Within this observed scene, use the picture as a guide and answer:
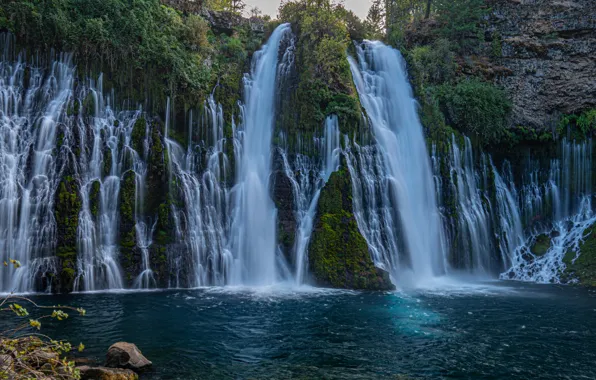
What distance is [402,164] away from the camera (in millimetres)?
20906

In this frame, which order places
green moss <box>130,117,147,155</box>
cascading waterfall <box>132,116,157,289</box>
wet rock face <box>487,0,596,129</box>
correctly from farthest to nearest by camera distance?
1. wet rock face <box>487,0,596,129</box>
2. green moss <box>130,117,147,155</box>
3. cascading waterfall <box>132,116,157,289</box>

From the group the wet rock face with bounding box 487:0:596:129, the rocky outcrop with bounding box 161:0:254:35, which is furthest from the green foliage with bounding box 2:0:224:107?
the wet rock face with bounding box 487:0:596:129

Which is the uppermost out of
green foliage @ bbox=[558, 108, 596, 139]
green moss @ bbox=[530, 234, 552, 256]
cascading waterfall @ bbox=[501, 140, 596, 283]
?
green foliage @ bbox=[558, 108, 596, 139]

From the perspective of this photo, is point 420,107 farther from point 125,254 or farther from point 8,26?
point 8,26

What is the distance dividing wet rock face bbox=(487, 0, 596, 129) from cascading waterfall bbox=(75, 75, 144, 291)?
68.4 feet

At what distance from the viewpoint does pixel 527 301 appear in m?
14.6

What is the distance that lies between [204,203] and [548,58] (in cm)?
2144

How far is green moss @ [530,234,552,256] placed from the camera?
21.7m

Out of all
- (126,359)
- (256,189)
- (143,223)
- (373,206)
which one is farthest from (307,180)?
(126,359)

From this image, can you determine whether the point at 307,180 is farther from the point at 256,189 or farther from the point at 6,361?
the point at 6,361

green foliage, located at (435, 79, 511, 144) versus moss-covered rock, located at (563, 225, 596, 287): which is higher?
green foliage, located at (435, 79, 511, 144)

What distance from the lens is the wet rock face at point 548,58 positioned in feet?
79.4

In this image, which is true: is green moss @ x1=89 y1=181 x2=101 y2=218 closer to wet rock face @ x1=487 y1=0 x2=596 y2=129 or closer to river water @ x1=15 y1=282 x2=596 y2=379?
river water @ x1=15 y1=282 x2=596 y2=379

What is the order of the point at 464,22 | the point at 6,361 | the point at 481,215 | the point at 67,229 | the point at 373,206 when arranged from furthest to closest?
1. the point at 464,22
2. the point at 481,215
3. the point at 373,206
4. the point at 67,229
5. the point at 6,361
